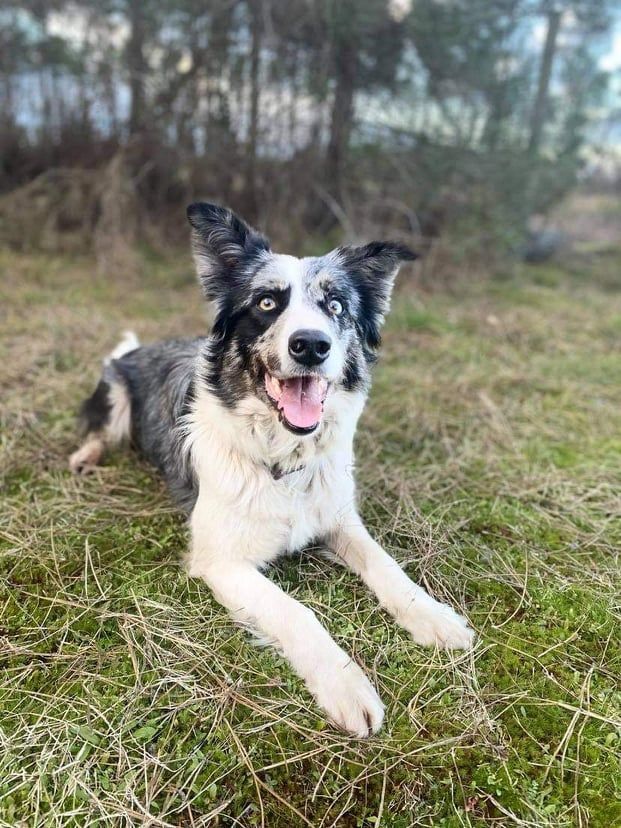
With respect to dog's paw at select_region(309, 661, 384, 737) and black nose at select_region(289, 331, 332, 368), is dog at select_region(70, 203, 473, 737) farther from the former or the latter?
dog's paw at select_region(309, 661, 384, 737)

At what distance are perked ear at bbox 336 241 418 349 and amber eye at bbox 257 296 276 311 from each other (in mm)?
589

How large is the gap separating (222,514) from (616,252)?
43.0 feet

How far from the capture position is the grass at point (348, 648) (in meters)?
2.05

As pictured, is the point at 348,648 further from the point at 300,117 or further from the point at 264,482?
the point at 300,117

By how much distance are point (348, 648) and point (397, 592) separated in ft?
1.26

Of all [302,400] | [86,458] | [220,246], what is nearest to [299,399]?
[302,400]

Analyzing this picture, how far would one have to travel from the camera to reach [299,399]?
2.86 meters

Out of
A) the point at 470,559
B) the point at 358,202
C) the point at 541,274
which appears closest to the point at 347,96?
the point at 358,202

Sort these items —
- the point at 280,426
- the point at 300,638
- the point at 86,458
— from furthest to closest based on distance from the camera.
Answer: the point at 86,458, the point at 280,426, the point at 300,638

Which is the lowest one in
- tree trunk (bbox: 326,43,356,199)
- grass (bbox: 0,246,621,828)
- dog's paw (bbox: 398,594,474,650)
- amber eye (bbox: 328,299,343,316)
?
grass (bbox: 0,246,621,828)

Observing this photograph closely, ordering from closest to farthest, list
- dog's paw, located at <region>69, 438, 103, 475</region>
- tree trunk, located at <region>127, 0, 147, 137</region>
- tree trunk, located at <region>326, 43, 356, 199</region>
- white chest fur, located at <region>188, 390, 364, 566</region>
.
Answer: white chest fur, located at <region>188, 390, 364, 566</region>, dog's paw, located at <region>69, 438, 103, 475</region>, tree trunk, located at <region>326, 43, 356, 199</region>, tree trunk, located at <region>127, 0, 147, 137</region>

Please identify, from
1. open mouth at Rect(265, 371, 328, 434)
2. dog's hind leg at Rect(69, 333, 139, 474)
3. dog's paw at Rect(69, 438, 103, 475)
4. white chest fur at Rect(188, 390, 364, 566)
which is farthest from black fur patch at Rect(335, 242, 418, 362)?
dog's paw at Rect(69, 438, 103, 475)

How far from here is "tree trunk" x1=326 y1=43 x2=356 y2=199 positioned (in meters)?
8.85

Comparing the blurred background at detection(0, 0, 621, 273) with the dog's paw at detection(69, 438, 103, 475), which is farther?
the blurred background at detection(0, 0, 621, 273)
